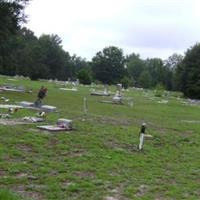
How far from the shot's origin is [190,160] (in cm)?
1505

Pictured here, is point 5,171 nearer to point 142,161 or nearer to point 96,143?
point 142,161

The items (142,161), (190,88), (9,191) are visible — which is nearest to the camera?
(9,191)

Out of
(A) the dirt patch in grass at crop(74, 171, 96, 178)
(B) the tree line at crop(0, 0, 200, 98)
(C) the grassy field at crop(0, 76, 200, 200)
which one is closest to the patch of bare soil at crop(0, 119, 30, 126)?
(C) the grassy field at crop(0, 76, 200, 200)

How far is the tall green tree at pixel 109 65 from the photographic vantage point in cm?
14650

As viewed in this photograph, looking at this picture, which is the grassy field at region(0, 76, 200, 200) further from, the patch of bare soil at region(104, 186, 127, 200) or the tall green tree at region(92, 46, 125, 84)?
the tall green tree at region(92, 46, 125, 84)

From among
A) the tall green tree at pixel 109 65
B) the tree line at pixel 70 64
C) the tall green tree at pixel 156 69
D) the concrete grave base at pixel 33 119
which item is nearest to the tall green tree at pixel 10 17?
the tree line at pixel 70 64

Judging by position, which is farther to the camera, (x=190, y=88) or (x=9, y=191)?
(x=190, y=88)

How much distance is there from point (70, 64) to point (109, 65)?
40.0 feet

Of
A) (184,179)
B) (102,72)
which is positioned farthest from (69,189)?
(102,72)

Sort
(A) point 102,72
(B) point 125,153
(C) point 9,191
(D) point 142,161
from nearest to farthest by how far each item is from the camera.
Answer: (C) point 9,191
(D) point 142,161
(B) point 125,153
(A) point 102,72

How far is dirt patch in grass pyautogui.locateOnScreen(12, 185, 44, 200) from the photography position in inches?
369

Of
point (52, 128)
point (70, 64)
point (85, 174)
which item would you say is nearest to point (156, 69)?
point (70, 64)

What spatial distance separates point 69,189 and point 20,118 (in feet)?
35.8

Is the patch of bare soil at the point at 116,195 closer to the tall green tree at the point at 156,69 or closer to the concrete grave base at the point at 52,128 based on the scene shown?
the concrete grave base at the point at 52,128
